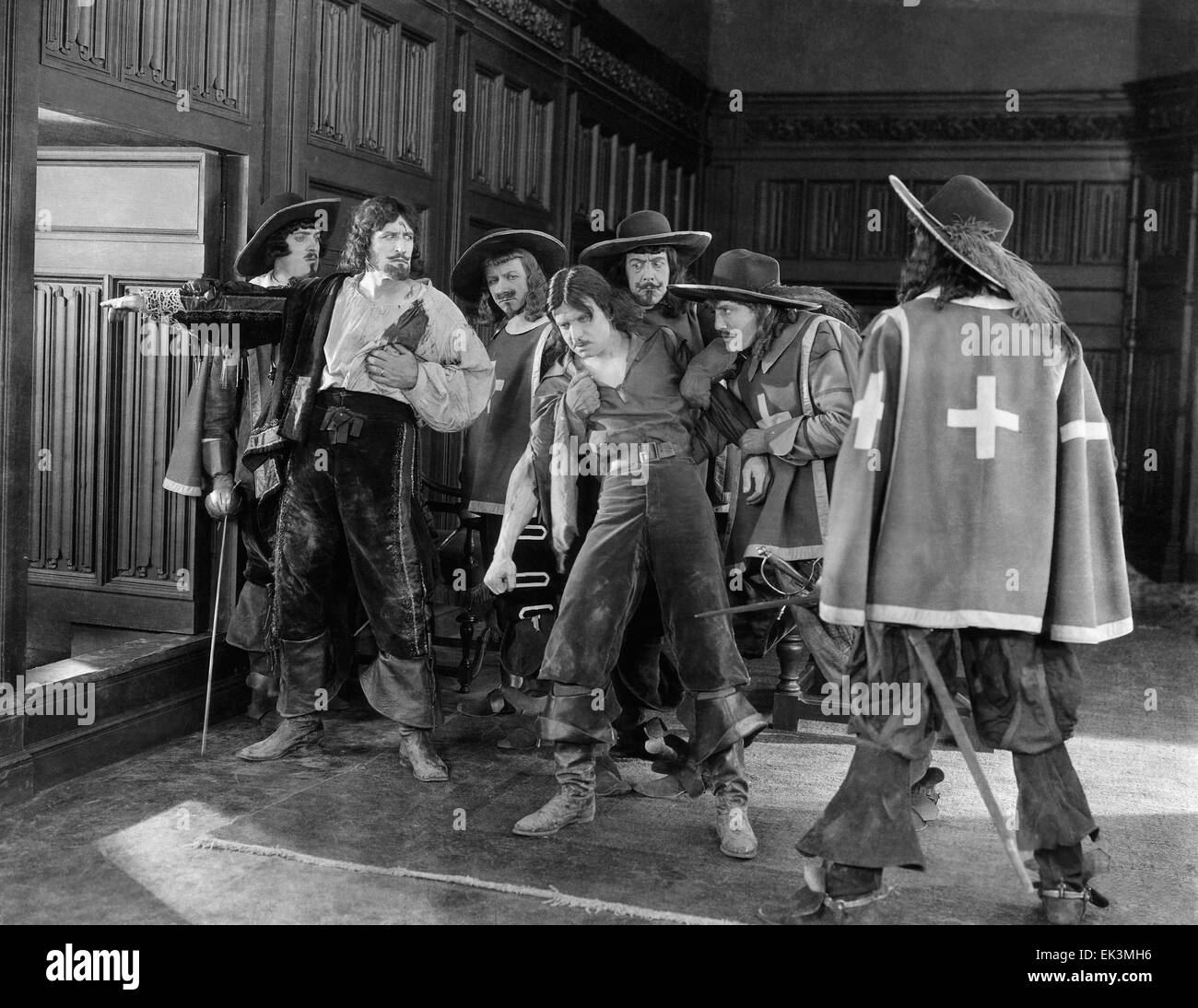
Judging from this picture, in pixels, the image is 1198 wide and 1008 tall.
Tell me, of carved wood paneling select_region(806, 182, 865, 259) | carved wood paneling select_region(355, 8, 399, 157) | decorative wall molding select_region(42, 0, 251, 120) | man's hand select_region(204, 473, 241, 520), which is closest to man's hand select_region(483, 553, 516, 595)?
man's hand select_region(204, 473, 241, 520)

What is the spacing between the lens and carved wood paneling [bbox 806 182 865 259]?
385 inches

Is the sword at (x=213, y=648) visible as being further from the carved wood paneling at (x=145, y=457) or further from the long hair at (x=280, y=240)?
the long hair at (x=280, y=240)

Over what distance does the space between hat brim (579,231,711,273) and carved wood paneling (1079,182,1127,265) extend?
A: 19.1ft

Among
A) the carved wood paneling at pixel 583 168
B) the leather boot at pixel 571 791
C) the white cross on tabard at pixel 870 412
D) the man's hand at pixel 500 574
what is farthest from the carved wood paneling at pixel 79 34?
the carved wood paneling at pixel 583 168

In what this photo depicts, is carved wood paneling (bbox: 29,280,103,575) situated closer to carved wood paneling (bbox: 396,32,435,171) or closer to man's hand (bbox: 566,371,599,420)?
carved wood paneling (bbox: 396,32,435,171)

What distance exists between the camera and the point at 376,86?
5.75m

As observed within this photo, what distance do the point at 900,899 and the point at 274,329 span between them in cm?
261

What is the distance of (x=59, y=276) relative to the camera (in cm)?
491

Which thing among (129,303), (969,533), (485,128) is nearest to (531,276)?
(129,303)

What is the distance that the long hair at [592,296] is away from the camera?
3.78 metres

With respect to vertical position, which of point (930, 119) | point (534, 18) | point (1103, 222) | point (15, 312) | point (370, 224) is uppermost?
point (930, 119)

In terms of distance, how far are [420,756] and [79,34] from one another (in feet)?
8.04

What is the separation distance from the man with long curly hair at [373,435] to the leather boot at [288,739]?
1 cm

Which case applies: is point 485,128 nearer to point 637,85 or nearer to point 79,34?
point 637,85
